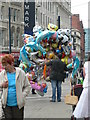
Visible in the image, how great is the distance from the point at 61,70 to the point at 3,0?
115 ft

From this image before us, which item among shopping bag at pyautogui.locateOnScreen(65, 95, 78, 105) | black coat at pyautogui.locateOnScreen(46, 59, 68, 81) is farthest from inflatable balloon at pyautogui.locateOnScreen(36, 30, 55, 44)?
shopping bag at pyautogui.locateOnScreen(65, 95, 78, 105)

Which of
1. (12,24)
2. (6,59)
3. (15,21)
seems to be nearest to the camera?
(6,59)

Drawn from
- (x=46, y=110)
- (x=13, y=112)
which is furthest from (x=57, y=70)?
(x=13, y=112)

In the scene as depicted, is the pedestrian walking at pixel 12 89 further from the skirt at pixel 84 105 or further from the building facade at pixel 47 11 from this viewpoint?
the building facade at pixel 47 11

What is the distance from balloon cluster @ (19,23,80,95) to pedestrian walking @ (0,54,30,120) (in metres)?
5.79

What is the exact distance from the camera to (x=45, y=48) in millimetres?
11188

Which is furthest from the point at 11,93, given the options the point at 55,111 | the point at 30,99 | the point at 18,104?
the point at 30,99

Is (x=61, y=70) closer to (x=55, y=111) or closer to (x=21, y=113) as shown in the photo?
(x=55, y=111)

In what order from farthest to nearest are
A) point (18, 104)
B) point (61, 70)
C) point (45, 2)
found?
1. point (45, 2)
2. point (61, 70)
3. point (18, 104)

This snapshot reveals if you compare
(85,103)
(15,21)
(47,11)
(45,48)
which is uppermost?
(47,11)

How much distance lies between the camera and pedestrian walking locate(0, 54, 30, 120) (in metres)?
4.92

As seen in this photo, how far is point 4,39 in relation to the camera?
4262cm

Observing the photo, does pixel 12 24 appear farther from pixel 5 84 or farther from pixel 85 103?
pixel 5 84

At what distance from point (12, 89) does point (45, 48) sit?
20.8 feet
